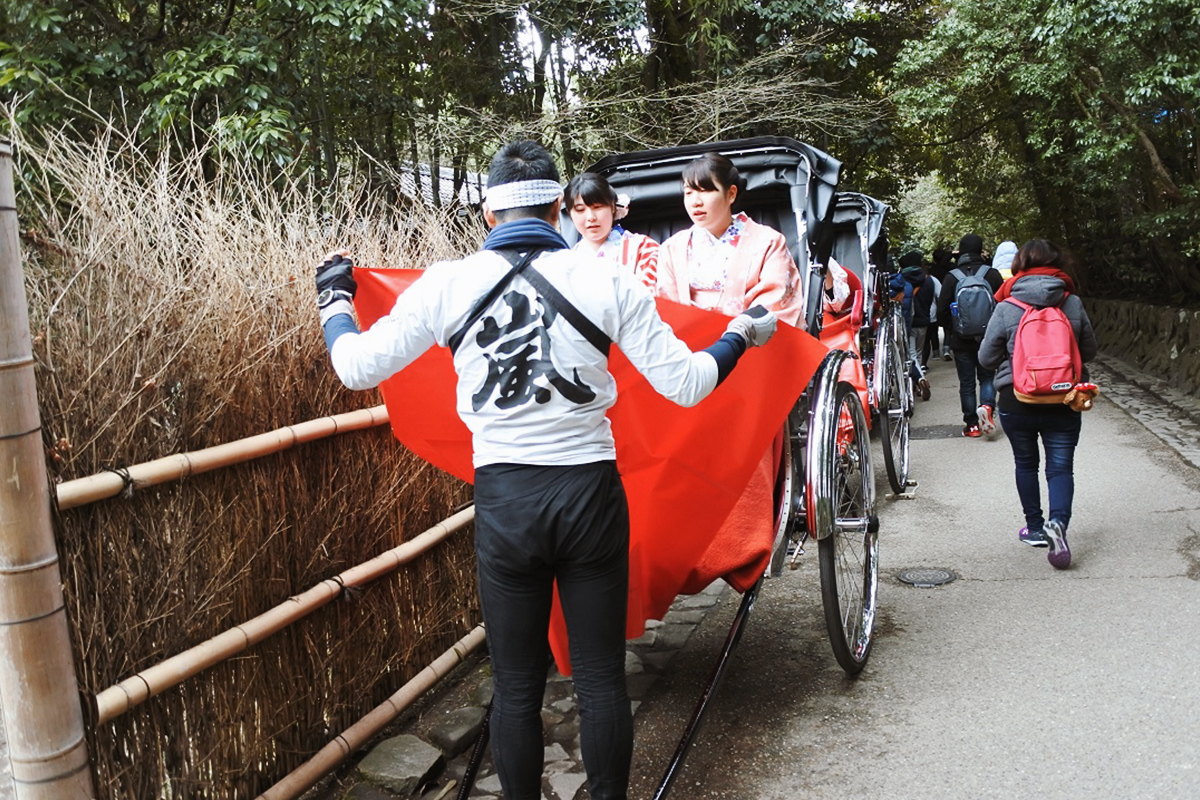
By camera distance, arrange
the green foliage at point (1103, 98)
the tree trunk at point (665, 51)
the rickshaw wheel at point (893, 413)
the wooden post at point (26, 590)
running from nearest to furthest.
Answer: the wooden post at point (26, 590) < the rickshaw wheel at point (893, 413) < the green foliage at point (1103, 98) < the tree trunk at point (665, 51)

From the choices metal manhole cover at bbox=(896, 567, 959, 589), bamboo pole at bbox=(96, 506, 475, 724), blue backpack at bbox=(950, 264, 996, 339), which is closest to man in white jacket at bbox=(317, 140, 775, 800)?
bamboo pole at bbox=(96, 506, 475, 724)

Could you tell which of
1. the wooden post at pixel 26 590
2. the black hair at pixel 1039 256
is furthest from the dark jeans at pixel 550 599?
the black hair at pixel 1039 256

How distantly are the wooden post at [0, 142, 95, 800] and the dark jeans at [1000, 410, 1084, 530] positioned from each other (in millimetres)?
4403

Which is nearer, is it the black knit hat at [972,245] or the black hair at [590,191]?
the black hair at [590,191]

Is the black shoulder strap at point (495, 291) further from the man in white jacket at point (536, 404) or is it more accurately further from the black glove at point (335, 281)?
the black glove at point (335, 281)

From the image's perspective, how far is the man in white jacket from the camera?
239 centimetres

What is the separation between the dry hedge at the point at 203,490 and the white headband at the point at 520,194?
98 cm

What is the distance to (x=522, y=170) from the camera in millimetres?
2461

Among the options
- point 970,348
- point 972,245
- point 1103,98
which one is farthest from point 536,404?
point 1103,98

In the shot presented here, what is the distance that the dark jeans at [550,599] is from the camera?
2426 millimetres

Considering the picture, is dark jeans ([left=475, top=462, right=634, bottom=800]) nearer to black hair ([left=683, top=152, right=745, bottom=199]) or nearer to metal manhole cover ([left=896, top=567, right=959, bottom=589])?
black hair ([left=683, top=152, right=745, bottom=199])

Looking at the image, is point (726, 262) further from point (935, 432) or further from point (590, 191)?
point (935, 432)

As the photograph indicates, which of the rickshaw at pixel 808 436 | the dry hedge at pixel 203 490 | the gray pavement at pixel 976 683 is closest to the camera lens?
the dry hedge at pixel 203 490

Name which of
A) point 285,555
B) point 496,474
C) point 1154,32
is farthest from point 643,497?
point 1154,32
